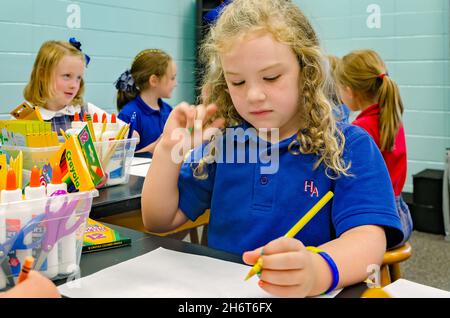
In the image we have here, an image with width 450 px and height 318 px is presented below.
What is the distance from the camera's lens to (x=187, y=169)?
3.37ft

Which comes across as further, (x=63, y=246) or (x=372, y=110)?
(x=372, y=110)

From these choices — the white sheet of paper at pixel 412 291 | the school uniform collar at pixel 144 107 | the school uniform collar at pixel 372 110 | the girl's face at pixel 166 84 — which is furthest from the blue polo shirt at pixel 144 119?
the white sheet of paper at pixel 412 291

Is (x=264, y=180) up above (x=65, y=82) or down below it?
below

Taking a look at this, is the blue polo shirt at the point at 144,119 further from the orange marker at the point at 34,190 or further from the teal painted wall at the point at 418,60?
the orange marker at the point at 34,190

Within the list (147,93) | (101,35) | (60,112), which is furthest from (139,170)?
(101,35)

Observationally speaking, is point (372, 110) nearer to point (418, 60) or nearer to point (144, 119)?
point (144, 119)

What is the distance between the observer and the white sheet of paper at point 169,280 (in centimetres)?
66

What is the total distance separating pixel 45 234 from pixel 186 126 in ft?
1.02

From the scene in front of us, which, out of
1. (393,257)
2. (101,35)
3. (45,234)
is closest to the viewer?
(45,234)

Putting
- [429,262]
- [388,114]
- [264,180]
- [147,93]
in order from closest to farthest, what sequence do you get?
[264,180], [388,114], [429,262], [147,93]

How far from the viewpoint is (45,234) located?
2.35 ft

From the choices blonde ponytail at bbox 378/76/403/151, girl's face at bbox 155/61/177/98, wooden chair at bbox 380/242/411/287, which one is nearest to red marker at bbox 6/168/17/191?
wooden chair at bbox 380/242/411/287

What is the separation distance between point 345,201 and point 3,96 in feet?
8.72
